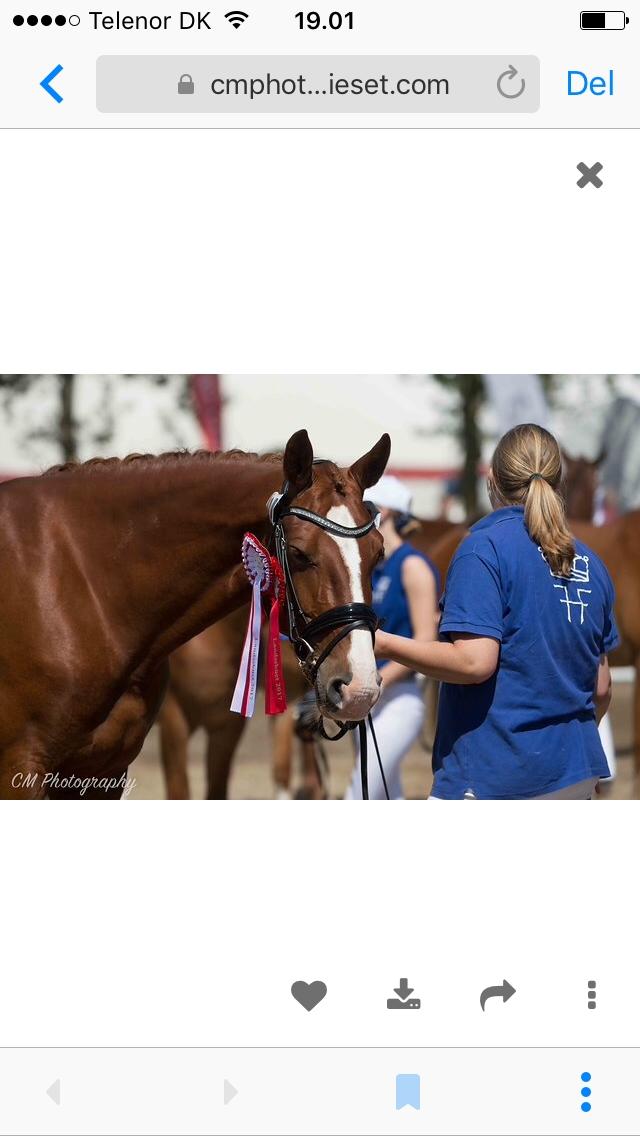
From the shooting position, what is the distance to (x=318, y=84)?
3740 mm

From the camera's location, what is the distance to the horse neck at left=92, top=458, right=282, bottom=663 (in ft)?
13.0

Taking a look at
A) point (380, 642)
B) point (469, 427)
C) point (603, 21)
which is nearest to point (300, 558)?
point (380, 642)

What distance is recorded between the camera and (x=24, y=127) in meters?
3.78

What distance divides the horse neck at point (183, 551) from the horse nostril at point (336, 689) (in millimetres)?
746

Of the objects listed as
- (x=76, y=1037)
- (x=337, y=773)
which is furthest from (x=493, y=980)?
(x=337, y=773)

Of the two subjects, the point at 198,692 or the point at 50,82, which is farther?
the point at 198,692

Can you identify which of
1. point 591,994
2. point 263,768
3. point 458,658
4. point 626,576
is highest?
point 458,658

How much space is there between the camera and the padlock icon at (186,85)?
3.72 m

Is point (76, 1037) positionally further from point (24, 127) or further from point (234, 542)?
point (24, 127)

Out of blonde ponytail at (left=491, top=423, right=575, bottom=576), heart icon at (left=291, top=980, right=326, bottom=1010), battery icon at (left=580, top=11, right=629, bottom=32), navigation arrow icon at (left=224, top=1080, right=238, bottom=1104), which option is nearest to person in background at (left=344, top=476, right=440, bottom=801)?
blonde ponytail at (left=491, top=423, right=575, bottom=576)

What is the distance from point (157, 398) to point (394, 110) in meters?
9.28

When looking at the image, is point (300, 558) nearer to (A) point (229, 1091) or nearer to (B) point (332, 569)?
(B) point (332, 569)

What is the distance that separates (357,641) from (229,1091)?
123cm

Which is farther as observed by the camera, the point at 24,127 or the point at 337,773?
the point at 337,773
